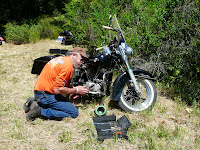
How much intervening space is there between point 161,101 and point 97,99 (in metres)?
1.29

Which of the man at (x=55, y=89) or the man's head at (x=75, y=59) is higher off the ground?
the man's head at (x=75, y=59)

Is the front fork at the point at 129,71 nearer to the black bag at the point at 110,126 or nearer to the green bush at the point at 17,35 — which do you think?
the black bag at the point at 110,126

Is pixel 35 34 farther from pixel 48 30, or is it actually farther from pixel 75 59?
pixel 75 59

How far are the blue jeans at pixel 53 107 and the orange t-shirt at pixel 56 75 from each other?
12 cm

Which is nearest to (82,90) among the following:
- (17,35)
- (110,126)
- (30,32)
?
(110,126)

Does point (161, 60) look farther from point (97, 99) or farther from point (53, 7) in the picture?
point (53, 7)

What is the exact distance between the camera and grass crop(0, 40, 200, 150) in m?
2.54

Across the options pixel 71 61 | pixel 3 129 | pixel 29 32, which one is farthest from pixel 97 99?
pixel 29 32

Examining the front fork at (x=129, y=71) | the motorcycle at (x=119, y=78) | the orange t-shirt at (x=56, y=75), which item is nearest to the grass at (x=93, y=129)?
the motorcycle at (x=119, y=78)

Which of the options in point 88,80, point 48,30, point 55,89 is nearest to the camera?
point 55,89

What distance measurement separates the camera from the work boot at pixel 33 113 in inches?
122

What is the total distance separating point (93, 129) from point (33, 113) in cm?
105

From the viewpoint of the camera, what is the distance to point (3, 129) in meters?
2.94

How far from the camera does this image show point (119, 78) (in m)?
3.30
